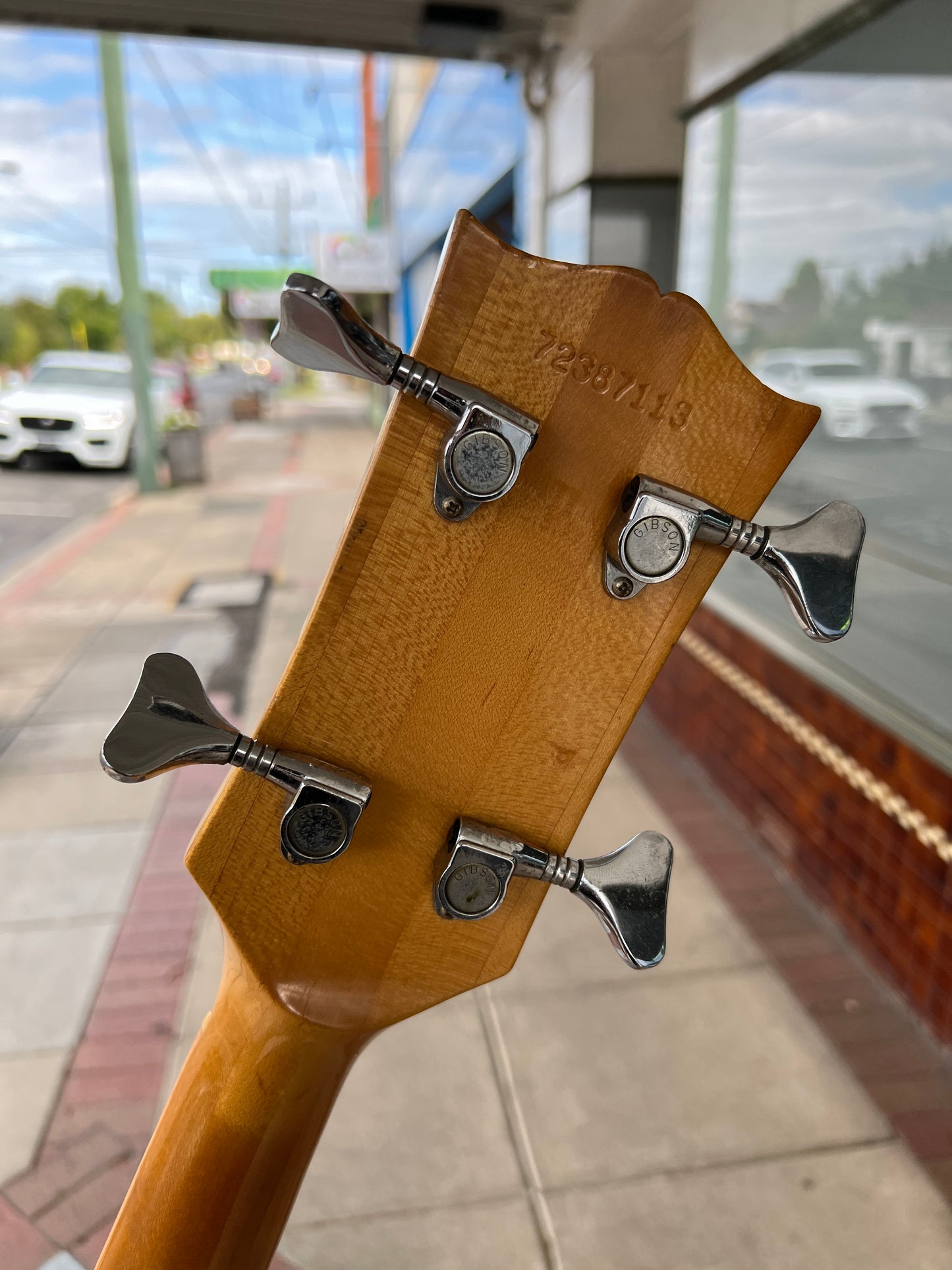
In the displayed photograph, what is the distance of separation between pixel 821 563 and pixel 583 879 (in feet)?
1.11

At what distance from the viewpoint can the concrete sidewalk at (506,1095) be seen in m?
1.87

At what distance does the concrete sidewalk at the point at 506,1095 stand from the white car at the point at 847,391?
149 cm

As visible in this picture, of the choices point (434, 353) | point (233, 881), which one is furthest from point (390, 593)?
point (233, 881)

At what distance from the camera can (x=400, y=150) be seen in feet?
46.9

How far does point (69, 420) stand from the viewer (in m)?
14.0

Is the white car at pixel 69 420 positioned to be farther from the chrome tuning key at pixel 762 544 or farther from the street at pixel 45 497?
the chrome tuning key at pixel 762 544

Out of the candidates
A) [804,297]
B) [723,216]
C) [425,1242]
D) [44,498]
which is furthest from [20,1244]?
[44,498]

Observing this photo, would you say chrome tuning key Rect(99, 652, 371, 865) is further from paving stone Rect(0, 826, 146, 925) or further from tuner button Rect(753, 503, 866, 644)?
paving stone Rect(0, 826, 146, 925)

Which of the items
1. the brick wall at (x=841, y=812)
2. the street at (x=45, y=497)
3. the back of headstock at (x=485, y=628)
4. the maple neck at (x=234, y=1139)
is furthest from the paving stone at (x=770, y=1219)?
the street at (x=45, y=497)

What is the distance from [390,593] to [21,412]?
1535 cm

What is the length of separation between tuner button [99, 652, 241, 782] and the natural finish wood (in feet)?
0.15

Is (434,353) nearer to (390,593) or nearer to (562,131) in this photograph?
(390,593)

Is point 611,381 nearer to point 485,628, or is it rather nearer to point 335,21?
point 485,628

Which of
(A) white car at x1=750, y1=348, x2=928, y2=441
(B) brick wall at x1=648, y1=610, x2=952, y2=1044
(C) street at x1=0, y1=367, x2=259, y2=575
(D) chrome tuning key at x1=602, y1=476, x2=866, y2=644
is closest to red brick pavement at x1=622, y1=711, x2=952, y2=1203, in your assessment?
(B) brick wall at x1=648, y1=610, x2=952, y2=1044
